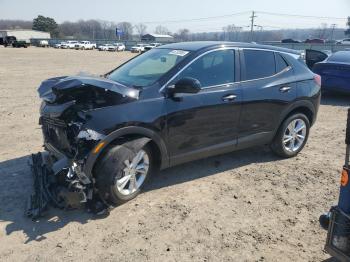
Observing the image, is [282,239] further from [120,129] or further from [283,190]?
[120,129]

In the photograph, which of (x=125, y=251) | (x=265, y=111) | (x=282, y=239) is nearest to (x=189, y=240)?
(x=125, y=251)

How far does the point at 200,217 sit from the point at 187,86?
4.97 ft

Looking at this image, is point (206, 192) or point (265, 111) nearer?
point (206, 192)

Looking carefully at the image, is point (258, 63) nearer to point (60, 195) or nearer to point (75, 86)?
point (75, 86)

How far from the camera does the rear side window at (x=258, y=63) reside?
526 centimetres

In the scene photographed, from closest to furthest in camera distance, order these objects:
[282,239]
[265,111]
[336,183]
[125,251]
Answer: [125,251]
[282,239]
[336,183]
[265,111]

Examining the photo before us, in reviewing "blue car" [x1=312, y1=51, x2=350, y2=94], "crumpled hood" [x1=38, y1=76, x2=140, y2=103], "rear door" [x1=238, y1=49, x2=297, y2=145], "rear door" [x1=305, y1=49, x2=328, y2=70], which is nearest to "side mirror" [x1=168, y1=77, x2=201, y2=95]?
"crumpled hood" [x1=38, y1=76, x2=140, y2=103]

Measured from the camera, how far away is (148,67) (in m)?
5.08

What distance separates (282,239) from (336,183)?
5.85 ft

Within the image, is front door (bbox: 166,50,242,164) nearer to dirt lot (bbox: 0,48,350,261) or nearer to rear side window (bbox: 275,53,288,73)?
dirt lot (bbox: 0,48,350,261)

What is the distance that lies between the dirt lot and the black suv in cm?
35

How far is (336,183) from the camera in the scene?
5031mm

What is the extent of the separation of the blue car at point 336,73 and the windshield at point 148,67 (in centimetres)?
688

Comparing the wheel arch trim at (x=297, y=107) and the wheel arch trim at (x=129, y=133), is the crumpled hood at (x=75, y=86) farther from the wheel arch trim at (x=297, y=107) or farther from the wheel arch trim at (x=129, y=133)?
the wheel arch trim at (x=297, y=107)
